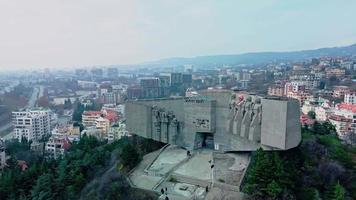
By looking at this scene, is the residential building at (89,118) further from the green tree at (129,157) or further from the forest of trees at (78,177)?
the green tree at (129,157)

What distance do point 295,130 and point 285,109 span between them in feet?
3.92

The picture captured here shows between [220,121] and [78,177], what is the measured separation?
8070 millimetres

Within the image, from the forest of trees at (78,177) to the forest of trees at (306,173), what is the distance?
494cm

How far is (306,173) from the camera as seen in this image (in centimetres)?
1516

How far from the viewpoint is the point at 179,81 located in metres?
78.8

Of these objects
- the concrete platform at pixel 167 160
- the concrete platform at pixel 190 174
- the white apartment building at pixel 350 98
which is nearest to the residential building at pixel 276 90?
the white apartment building at pixel 350 98

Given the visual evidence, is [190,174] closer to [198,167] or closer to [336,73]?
[198,167]

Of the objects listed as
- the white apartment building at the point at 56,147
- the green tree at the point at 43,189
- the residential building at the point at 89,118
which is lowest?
the white apartment building at the point at 56,147

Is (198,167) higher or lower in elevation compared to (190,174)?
higher

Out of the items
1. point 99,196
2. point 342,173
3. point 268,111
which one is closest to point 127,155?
point 99,196

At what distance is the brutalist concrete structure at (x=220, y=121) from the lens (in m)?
15.4

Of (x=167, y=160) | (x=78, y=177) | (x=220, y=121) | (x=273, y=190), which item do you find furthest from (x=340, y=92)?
(x=78, y=177)

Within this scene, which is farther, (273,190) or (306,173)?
(306,173)

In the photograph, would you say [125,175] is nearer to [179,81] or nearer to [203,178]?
[203,178]
